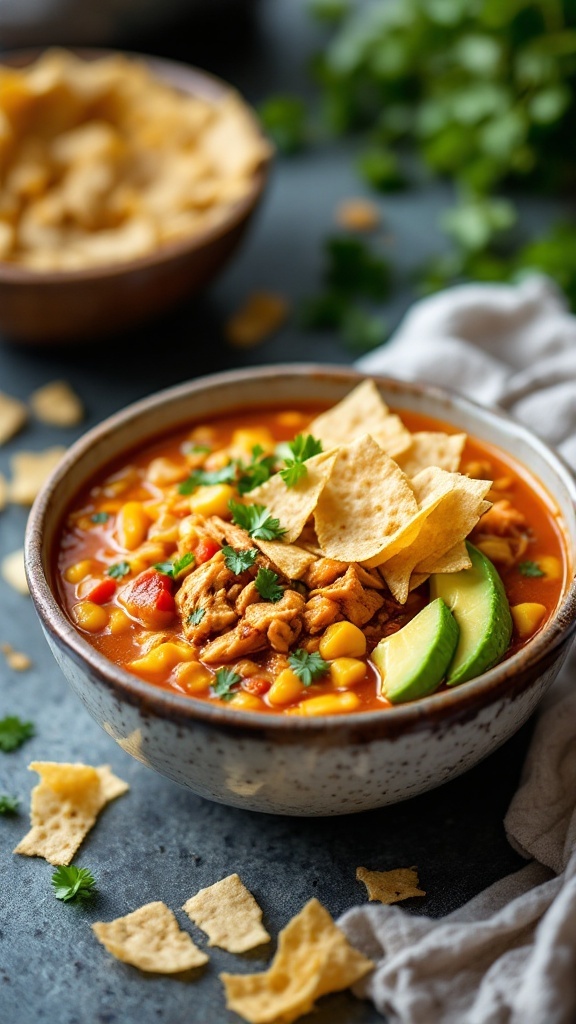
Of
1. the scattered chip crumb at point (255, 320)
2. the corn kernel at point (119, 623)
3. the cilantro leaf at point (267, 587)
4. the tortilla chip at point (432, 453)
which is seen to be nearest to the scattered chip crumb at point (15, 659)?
the corn kernel at point (119, 623)

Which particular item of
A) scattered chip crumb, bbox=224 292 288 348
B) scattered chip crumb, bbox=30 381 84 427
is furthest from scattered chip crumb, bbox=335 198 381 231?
scattered chip crumb, bbox=30 381 84 427

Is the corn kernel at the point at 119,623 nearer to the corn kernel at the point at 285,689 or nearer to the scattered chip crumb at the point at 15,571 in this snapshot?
the corn kernel at the point at 285,689

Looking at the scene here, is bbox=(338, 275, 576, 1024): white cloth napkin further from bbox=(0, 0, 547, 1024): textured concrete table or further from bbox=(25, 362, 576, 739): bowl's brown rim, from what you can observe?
bbox=(25, 362, 576, 739): bowl's brown rim

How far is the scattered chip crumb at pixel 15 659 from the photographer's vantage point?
404 centimetres

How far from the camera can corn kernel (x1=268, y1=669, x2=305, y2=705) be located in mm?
3012

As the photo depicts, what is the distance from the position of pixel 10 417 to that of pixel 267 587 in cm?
230

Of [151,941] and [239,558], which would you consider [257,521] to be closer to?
[239,558]

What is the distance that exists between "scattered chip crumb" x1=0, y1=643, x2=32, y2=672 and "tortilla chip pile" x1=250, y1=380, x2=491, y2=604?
45.5 inches

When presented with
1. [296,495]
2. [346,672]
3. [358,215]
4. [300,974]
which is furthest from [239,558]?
[358,215]

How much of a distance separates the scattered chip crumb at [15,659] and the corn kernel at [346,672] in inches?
56.2

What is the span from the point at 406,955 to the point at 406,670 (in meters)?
0.71

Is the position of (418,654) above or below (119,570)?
above

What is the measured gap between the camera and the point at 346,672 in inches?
120

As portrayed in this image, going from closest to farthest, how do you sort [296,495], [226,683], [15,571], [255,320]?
1. [226,683]
2. [296,495]
3. [15,571]
4. [255,320]
